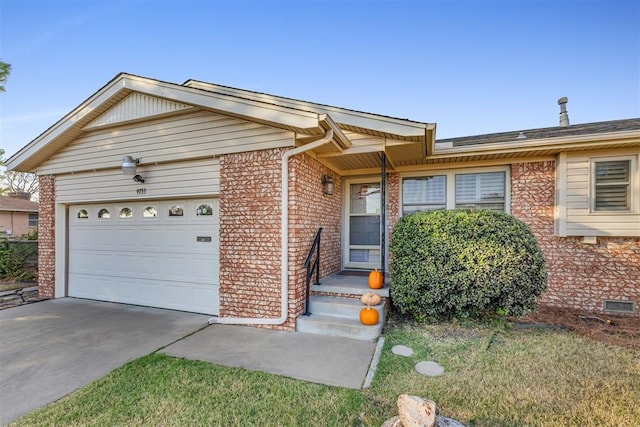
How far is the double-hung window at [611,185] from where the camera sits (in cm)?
512

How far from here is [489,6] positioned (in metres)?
6.31

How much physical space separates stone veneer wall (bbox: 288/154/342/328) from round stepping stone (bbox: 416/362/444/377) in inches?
75.9

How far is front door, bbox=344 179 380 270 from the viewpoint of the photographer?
657cm

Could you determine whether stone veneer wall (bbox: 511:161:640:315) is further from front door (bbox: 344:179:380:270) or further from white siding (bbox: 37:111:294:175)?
white siding (bbox: 37:111:294:175)

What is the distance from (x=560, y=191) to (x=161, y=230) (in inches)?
299

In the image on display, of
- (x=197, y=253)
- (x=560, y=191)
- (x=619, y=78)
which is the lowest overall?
(x=197, y=253)

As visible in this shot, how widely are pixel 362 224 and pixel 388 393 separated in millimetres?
4247

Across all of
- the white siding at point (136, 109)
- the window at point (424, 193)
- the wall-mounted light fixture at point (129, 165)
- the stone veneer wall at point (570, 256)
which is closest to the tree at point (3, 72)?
the white siding at point (136, 109)

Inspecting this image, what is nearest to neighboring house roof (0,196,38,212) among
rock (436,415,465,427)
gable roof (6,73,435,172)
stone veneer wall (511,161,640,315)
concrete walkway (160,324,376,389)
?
gable roof (6,73,435,172)

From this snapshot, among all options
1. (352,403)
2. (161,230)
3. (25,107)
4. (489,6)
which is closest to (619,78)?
(489,6)

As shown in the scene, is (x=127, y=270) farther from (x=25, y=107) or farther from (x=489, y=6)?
(x=489, y=6)

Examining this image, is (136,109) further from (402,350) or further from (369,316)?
(402,350)

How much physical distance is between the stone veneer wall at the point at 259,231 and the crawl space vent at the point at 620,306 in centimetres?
555

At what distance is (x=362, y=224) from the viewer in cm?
669
